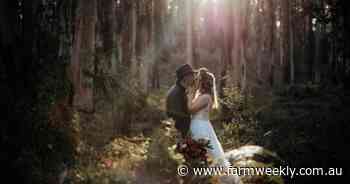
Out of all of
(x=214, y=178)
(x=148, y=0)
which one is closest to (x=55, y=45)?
(x=214, y=178)

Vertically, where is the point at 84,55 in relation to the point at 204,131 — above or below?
above

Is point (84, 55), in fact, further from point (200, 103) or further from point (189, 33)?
point (189, 33)

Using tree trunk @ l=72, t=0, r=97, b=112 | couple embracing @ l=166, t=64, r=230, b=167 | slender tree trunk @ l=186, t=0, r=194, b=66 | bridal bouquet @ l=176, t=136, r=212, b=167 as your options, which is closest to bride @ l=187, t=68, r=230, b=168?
couple embracing @ l=166, t=64, r=230, b=167

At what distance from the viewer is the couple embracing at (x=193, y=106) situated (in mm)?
6514

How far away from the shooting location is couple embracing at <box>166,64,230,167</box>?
6514mm

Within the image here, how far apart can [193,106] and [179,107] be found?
26 cm

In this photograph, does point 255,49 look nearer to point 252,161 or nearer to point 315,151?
point 315,151

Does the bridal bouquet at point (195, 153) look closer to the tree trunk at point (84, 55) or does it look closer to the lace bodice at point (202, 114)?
the lace bodice at point (202, 114)

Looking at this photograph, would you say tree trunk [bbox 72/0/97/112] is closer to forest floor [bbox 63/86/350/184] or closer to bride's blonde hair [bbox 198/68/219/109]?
forest floor [bbox 63/86/350/184]

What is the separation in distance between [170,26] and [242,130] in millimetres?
22849

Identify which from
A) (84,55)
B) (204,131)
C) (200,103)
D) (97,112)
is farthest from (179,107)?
(97,112)

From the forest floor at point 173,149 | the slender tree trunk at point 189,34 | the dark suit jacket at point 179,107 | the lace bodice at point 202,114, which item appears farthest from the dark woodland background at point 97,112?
the slender tree trunk at point 189,34

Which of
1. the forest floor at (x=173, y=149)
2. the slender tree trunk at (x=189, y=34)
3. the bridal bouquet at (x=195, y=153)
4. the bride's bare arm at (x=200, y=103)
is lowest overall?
the forest floor at (x=173, y=149)

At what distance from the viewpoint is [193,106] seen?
21.9 ft
